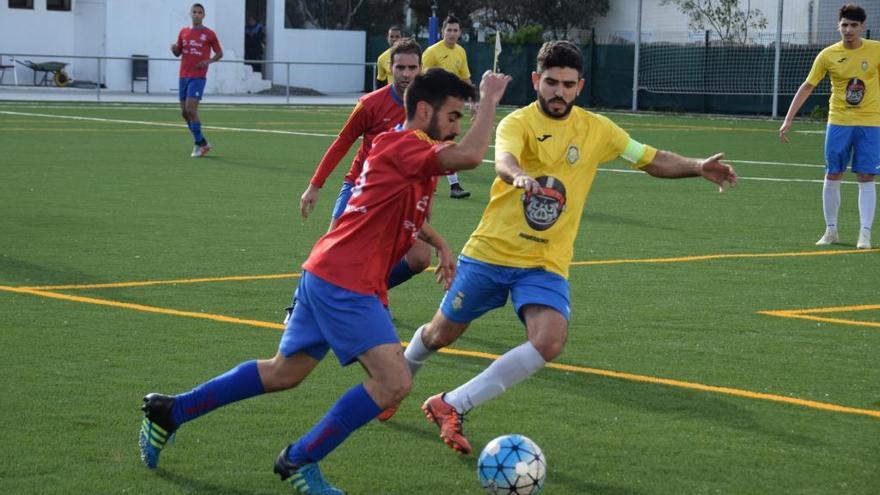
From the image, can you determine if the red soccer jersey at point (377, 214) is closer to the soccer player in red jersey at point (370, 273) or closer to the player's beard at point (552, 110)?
the soccer player in red jersey at point (370, 273)

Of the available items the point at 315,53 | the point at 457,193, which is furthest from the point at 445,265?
the point at 315,53

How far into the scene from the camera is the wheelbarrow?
43.3 m

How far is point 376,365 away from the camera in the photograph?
17.6ft

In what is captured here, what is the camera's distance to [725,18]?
46.1 meters

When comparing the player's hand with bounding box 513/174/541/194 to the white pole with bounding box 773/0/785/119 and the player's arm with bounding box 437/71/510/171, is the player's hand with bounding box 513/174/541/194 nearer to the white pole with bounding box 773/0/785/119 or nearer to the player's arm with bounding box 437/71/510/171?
the player's arm with bounding box 437/71/510/171

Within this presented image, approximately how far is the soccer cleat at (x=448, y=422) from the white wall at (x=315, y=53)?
42.9 metres

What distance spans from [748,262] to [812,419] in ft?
17.7

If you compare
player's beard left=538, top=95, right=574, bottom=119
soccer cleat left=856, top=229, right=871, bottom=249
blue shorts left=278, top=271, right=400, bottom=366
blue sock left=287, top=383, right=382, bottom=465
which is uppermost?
player's beard left=538, top=95, right=574, bottom=119

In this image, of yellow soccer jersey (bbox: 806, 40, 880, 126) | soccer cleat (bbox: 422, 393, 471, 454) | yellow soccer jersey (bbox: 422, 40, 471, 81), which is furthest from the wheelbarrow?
soccer cleat (bbox: 422, 393, 471, 454)

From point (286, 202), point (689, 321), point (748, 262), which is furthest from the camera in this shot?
point (286, 202)

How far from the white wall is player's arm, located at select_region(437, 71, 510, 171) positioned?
43.4 meters

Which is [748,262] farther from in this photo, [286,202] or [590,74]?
[590,74]

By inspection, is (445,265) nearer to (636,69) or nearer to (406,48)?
(406,48)

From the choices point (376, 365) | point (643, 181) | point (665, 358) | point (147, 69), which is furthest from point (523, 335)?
point (147, 69)
